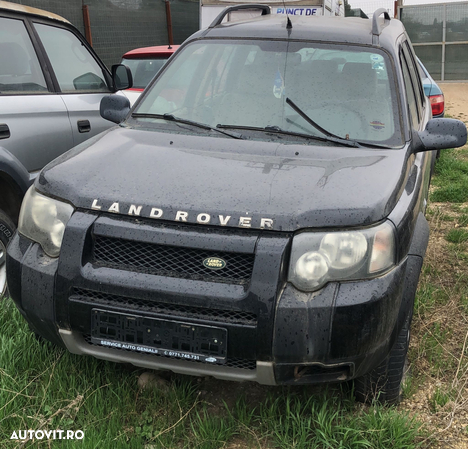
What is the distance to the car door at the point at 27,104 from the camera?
3.95 meters

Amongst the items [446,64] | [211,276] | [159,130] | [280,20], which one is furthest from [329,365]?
[446,64]

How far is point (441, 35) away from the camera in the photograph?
18109 mm

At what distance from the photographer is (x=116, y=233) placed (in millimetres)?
2484

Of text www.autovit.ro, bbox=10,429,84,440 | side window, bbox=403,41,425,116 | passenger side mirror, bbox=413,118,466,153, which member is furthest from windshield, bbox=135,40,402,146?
text www.autovit.ro, bbox=10,429,84,440

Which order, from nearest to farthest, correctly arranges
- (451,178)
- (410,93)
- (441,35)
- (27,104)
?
1. (410,93)
2. (27,104)
3. (451,178)
4. (441,35)

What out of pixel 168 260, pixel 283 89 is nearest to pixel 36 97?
pixel 283 89

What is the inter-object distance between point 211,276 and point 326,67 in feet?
5.44

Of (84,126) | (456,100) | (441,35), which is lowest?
(456,100)

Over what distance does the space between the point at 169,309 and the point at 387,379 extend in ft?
3.56

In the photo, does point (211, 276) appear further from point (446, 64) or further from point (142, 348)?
point (446, 64)

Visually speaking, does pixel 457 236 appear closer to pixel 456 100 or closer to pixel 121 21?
pixel 456 100

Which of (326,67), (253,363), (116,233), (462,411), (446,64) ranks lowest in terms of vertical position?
(446,64)

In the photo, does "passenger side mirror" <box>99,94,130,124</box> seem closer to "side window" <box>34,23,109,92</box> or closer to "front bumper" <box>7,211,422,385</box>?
"side window" <box>34,23,109,92</box>

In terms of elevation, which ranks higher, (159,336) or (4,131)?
(4,131)
